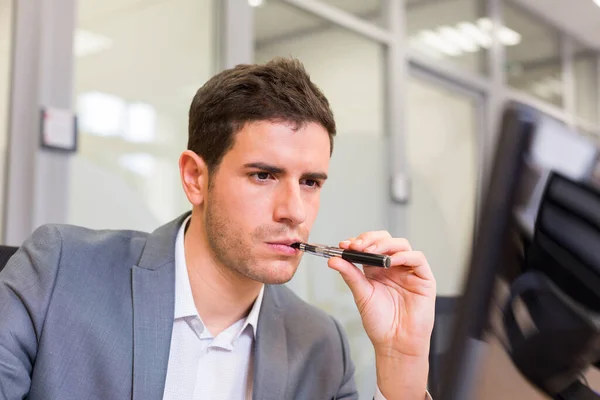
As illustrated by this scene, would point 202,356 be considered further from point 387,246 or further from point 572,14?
point 572,14

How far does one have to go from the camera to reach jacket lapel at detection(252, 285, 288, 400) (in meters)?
1.20

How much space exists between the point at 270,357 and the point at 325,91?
2.09 metres

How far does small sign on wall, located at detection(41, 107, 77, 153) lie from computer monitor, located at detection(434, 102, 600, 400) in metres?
1.86

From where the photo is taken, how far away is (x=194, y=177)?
1400 millimetres

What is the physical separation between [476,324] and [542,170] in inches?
3.9

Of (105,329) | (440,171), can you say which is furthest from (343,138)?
(105,329)

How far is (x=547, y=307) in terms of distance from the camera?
383mm

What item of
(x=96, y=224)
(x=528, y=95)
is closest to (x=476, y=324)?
(x=96, y=224)

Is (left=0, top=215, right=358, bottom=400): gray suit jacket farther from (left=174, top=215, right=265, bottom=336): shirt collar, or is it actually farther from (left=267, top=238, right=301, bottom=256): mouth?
(left=267, top=238, right=301, bottom=256): mouth

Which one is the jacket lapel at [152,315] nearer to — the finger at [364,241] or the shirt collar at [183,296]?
the shirt collar at [183,296]

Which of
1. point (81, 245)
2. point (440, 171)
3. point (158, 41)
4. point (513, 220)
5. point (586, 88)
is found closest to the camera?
point (513, 220)

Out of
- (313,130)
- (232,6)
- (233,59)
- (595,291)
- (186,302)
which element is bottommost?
(186,302)

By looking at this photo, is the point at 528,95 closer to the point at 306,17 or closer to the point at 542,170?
the point at 306,17

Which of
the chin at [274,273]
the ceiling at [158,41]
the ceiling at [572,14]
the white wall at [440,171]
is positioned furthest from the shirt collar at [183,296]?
the ceiling at [572,14]
